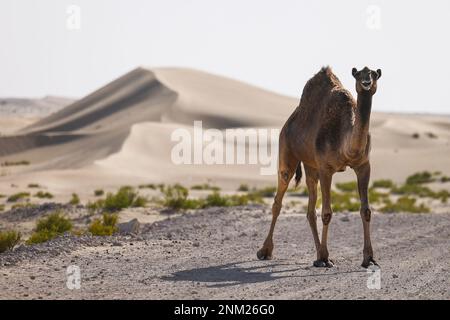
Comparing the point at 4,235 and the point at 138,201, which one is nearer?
the point at 4,235

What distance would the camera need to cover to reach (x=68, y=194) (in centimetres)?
3169

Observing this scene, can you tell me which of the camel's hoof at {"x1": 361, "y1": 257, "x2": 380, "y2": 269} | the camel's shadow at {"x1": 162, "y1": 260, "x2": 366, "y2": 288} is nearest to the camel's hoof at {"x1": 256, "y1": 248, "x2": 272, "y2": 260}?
the camel's shadow at {"x1": 162, "y1": 260, "x2": 366, "y2": 288}

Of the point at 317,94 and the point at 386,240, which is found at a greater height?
the point at 317,94

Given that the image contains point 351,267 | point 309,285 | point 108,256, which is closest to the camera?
point 309,285

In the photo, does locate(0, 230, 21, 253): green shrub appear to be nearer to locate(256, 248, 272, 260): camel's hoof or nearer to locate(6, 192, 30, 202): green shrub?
locate(256, 248, 272, 260): camel's hoof

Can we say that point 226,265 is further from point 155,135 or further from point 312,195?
point 155,135

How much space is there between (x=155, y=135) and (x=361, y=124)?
50.3 m

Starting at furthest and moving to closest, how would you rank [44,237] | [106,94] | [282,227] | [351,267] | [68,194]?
[106,94]
[68,194]
[282,227]
[44,237]
[351,267]

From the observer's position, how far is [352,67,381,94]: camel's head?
9930 mm

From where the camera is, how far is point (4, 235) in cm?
1316

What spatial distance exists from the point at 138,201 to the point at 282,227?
26.7 ft

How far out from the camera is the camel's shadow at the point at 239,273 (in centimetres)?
972

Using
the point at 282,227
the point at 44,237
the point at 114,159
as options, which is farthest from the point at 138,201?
the point at 114,159

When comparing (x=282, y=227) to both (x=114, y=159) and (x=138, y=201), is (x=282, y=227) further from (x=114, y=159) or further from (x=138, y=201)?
(x=114, y=159)
